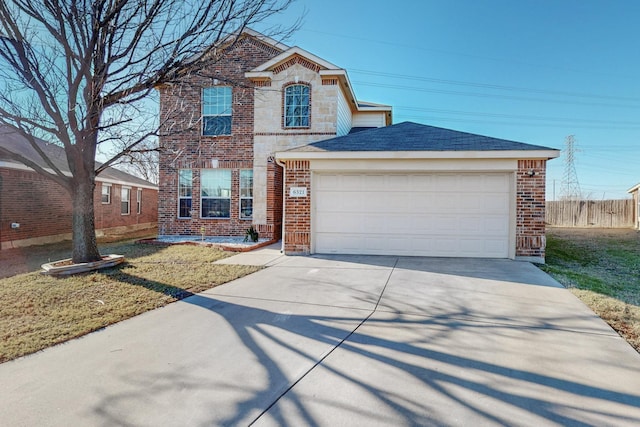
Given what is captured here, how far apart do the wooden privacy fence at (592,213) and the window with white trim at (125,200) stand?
85.6 ft

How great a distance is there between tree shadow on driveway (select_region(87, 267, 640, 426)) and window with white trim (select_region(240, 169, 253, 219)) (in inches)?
362

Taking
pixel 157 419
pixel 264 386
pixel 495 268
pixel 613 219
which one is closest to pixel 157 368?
pixel 157 419

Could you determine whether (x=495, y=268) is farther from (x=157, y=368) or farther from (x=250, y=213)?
(x=250, y=213)

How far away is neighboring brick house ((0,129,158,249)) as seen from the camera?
456 inches

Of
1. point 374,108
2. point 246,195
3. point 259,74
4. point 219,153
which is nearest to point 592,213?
point 374,108

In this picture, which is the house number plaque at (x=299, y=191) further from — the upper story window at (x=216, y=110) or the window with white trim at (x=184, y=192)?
the window with white trim at (x=184, y=192)

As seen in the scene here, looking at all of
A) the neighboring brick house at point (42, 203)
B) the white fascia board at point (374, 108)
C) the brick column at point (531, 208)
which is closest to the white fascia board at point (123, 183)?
the neighboring brick house at point (42, 203)

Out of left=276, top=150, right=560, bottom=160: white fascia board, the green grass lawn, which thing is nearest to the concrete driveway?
the green grass lawn

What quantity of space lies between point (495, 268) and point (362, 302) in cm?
396

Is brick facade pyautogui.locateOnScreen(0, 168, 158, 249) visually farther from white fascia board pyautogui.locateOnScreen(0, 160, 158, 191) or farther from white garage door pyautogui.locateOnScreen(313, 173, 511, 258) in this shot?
white garage door pyautogui.locateOnScreen(313, 173, 511, 258)

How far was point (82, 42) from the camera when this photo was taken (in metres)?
7.16

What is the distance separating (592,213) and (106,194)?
92.2 feet

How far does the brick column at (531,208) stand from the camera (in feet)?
28.1

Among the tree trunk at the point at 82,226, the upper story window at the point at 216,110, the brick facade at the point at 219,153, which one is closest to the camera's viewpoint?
the tree trunk at the point at 82,226
